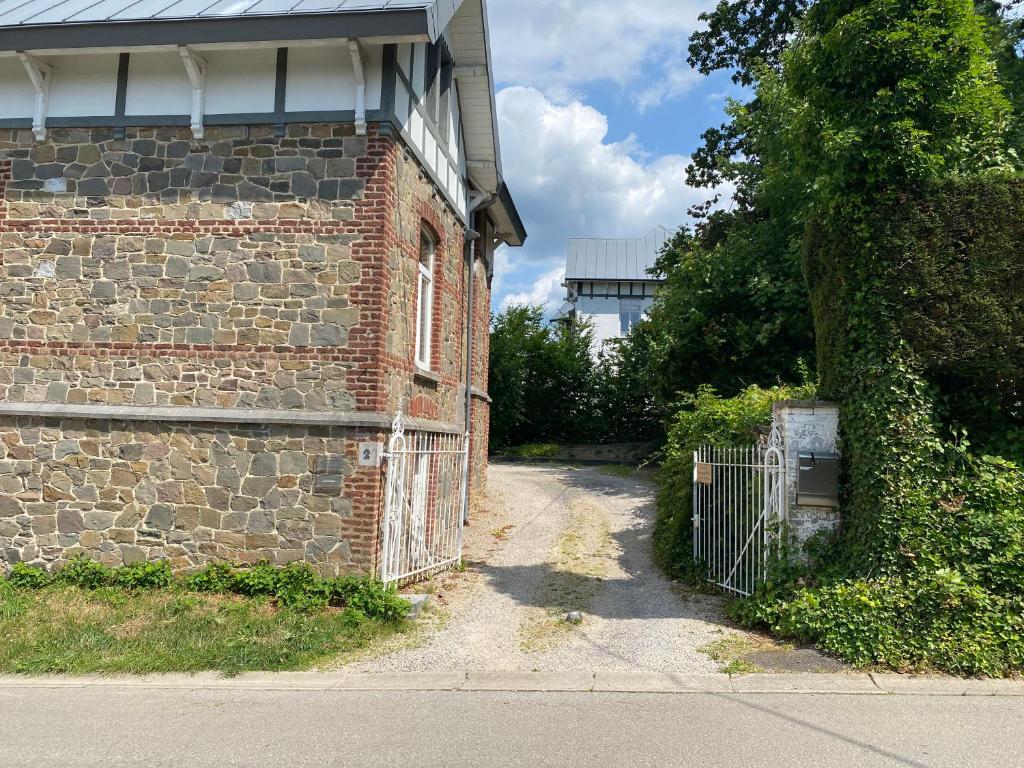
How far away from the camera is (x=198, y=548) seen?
851cm

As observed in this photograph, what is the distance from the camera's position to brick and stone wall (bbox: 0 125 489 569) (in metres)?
8.49

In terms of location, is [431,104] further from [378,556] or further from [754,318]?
[754,318]

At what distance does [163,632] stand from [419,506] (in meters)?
3.31

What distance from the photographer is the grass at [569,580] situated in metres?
7.76

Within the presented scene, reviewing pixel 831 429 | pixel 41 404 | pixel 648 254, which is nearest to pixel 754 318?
pixel 831 429

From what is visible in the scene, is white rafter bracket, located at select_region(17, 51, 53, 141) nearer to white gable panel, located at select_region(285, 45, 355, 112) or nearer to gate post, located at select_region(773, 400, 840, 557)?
white gable panel, located at select_region(285, 45, 355, 112)

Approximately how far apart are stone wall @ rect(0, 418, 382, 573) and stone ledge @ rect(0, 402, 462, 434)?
9 centimetres

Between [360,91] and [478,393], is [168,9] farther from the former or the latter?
[478,393]

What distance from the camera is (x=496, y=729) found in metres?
5.27

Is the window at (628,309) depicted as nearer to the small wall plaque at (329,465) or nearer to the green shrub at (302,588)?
the small wall plaque at (329,465)

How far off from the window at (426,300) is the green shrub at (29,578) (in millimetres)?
5262

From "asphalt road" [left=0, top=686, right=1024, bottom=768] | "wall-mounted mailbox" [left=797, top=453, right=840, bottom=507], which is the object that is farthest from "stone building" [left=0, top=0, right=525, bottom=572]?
"wall-mounted mailbox" [left=797, top=453, right=840, bottom=507]

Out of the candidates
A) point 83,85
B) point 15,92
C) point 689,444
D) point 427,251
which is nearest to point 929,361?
point 689,444

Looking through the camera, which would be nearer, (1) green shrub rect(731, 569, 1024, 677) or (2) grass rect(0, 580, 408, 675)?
(1) green shrub rect(731, 569, 1024, 677)
